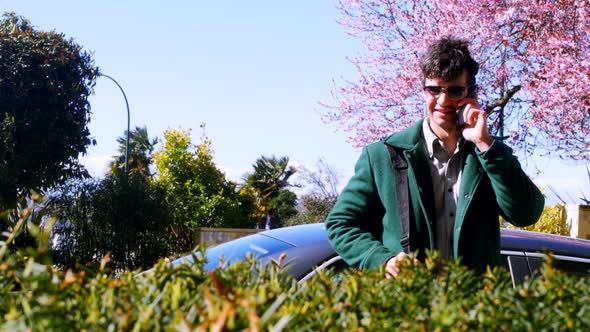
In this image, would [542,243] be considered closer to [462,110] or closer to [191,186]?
[462,110]

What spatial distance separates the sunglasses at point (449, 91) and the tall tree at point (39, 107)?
1023 inches

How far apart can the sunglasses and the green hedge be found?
5.57 feet

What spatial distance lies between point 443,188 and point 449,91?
0.43m

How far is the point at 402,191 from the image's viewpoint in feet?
11.7

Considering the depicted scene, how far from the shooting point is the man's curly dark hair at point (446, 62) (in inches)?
141

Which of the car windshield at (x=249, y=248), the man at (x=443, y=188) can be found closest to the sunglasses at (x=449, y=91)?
the man at (x=443, y=188)

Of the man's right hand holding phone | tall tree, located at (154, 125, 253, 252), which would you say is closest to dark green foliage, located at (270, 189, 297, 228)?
tall tree, located at (154, 125, 253, 252)

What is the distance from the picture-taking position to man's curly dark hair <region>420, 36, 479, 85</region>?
358cm

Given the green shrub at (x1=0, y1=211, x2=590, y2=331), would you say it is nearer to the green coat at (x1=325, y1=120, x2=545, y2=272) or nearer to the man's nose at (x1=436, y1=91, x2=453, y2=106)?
the green coat at (x1=325, y1=120, x2=545, y2=272)

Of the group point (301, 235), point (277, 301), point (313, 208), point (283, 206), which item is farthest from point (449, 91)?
point (283, 206)

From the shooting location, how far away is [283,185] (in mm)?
51844

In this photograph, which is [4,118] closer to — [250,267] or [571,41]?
[571,41]

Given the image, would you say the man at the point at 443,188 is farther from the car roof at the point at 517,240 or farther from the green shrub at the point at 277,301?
the green shrub at the point at 277,301

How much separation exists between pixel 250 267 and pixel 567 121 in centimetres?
1568
